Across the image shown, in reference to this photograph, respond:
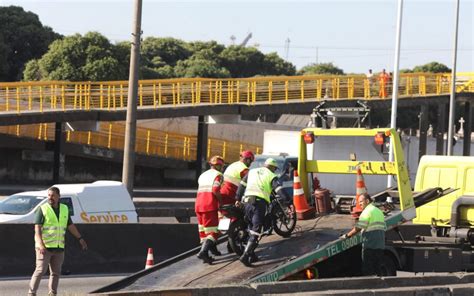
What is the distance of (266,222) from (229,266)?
1.08 meters

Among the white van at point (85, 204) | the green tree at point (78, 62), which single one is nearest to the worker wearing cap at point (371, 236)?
the white van at point (85, 204)

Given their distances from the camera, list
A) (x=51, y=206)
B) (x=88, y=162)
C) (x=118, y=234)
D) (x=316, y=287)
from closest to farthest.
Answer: (x=316, y=287) → (x=51, y=206) → (x=118, y=234) → (x=88, y=162)

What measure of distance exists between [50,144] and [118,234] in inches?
1110

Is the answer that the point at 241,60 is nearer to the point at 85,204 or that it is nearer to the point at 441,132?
the point at 441,132

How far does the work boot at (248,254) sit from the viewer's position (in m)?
13.1

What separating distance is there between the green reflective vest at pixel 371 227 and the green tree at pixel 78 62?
4766 cm

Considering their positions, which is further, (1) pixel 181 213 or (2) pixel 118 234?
(1) pixel 181 213

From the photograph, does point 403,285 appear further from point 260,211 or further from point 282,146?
point 282,146

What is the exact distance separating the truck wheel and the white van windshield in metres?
8.14

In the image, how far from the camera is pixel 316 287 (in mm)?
11820

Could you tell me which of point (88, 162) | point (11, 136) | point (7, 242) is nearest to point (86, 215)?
point (7, 242)

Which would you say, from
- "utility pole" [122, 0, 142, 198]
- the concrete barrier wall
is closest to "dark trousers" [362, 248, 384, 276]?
the concrete barrier wall

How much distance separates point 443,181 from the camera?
18109mm

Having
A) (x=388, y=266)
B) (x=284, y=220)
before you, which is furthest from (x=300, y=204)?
(x=388, y=266)
